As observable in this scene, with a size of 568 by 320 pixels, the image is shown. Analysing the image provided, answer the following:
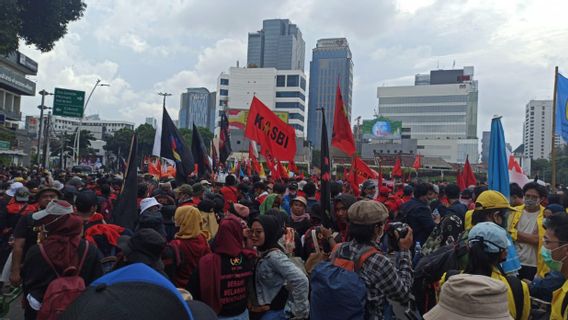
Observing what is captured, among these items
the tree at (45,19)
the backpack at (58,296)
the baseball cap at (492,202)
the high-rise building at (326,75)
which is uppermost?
the high-rise building at (326,75)

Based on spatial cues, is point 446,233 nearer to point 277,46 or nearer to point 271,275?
point 271,275

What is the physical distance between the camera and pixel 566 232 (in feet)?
10.1

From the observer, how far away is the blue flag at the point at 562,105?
358 inches

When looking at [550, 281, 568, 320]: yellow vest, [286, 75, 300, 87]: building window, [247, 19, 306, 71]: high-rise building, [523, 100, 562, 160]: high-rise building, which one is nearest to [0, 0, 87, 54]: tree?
[550, 281, 568, 320]: yellow vest

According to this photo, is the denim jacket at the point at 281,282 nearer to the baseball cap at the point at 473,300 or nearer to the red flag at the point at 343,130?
the baseball cap at the point at 473,300

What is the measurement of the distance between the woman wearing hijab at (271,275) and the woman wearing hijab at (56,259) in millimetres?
1221

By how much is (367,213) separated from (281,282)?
875 mm

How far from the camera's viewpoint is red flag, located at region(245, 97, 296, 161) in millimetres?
11055

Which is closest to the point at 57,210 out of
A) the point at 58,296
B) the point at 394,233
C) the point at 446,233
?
the point at 58,296

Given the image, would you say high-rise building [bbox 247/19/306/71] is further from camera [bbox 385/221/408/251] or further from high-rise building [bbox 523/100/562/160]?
camera [bbox 385/221/408/251]

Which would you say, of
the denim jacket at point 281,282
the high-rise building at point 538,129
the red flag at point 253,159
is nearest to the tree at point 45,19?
the red flag at point 253,159

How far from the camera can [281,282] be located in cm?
360

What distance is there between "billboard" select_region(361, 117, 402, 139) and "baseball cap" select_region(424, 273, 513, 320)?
94051 mm

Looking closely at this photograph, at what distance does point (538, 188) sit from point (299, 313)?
357 centimetres
